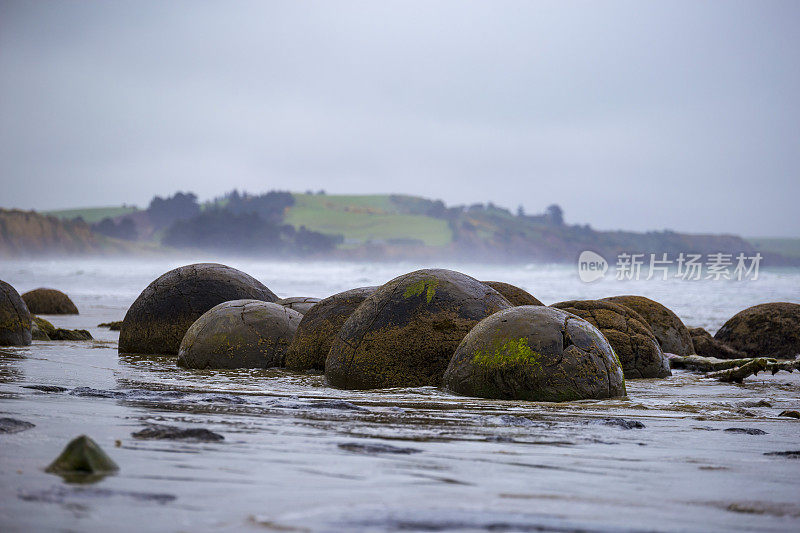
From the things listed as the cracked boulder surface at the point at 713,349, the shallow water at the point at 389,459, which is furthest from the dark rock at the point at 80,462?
the cracked boulder surface at the point at 713,349

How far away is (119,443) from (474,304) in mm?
4559

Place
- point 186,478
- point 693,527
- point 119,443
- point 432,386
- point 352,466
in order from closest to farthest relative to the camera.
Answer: point 693,527, point 186,478, point 352,466, point 119,443, point 432,386

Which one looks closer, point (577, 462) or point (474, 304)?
point (577, 462)

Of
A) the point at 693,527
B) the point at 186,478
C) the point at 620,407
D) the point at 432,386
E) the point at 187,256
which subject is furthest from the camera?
the point at 187,256

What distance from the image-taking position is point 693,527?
122 inches

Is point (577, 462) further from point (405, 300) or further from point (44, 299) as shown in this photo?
point (44, 299)

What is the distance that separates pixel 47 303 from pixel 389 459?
18957 millimetres

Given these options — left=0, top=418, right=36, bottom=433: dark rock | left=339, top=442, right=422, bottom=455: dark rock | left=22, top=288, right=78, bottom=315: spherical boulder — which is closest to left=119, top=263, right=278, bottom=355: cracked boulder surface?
left=0, top=418, right=36, bottom=433: dark rock

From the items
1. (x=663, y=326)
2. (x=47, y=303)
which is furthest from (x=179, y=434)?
(x=47, y=303)

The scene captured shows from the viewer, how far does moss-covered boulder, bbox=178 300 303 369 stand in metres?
9.62

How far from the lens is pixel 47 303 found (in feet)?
68.7

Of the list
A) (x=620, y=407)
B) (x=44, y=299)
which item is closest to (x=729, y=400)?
(x=620, y=407)

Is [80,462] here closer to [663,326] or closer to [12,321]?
[12,321]

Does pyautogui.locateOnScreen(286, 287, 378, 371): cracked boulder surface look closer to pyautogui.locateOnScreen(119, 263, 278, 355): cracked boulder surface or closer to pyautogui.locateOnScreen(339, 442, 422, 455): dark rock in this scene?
pyautogui.locateOnScreen(119, 263, 278, 355): cracked boulder surface
